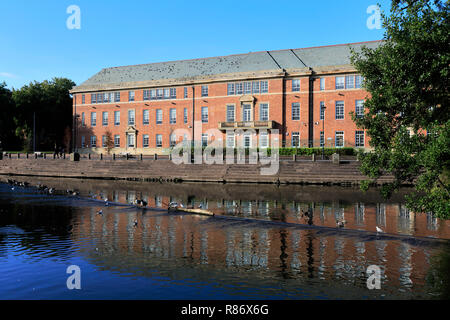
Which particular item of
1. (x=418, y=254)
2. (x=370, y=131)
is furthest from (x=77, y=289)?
(x=370, y=131)

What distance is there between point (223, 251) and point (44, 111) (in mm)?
73169

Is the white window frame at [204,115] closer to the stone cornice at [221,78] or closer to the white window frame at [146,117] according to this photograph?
the stone cornice at [221,78]

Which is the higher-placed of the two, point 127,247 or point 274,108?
point 274,108

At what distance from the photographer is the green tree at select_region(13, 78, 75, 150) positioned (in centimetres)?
7606

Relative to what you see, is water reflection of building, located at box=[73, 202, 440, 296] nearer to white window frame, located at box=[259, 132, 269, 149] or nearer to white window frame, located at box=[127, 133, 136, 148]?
white window frame, located at box=[259, 132, 269, 149]

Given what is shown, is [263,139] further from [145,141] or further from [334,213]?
[334,213]

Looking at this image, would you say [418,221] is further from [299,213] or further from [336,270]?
[336,270]

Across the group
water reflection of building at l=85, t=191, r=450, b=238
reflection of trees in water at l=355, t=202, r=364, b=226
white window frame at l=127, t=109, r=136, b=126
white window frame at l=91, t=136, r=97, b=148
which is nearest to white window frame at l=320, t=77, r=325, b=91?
water reflection of building at l=85, t=191, r=450, b=238

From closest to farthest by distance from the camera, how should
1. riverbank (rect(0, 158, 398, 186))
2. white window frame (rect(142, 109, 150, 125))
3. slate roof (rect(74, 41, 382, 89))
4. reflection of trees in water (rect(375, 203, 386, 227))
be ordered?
reflection of trees in water (rect(375, 203, 386, 227)) < riverbank (rect(0, 158, 398, 186)) < slate roof (rect(74, 41, 382, 89)) < white window frame (rect(142, 109, 150, 125))

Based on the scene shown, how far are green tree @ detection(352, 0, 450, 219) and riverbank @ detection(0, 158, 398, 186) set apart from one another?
20.1m

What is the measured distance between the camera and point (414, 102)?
1636 cm

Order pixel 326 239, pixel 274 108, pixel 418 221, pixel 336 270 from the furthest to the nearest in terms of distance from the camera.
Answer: pixel 274 108, pixel 418 221, pixel 326 239, pixel 336 270

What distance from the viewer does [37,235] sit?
17.8 m

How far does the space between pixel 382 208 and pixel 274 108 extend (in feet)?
113
